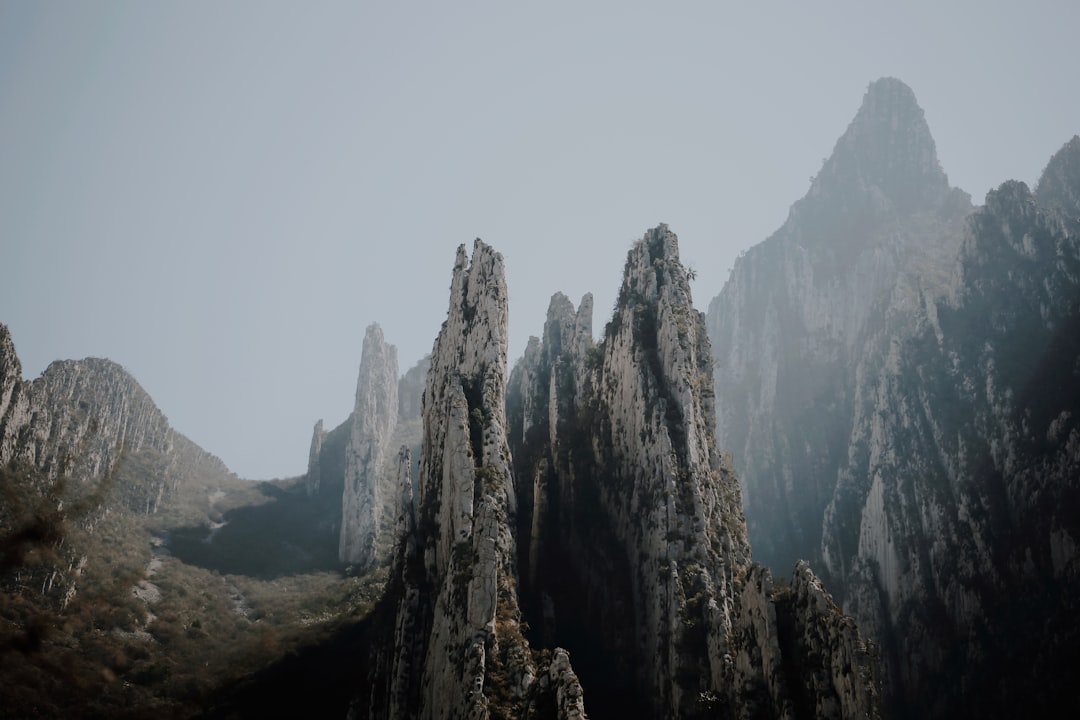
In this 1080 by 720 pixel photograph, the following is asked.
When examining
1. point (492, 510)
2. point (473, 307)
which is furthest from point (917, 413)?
point (492, 510)

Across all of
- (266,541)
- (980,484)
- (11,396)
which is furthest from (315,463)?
(980,484)

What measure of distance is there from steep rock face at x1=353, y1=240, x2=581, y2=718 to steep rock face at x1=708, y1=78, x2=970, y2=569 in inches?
2214

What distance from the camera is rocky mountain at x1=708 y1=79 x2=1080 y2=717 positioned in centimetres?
5991

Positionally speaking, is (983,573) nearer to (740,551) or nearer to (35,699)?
(740,551)

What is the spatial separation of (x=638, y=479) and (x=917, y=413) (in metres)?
51.2

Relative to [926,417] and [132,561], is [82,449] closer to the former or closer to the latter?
[132,561]

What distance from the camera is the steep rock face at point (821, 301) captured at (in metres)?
114

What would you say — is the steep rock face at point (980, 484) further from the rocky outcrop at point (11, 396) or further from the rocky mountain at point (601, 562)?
the rocky outcrop at point (11, 396)

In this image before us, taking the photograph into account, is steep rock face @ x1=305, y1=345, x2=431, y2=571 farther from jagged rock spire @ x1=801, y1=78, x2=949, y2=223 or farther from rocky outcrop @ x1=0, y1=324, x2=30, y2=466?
jagged rock spire @ x1=801, y1=78, x2=949, y2=223

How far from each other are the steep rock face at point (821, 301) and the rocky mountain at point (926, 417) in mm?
413

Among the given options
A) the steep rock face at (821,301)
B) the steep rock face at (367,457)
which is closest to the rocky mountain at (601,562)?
the steep rock face at (367,457)

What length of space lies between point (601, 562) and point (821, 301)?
101 meters

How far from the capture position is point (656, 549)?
145 ft

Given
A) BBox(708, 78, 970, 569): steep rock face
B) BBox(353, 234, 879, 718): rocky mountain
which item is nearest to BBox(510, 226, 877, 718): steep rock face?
BBox(353, 234, 879, 718): rocky mountain
